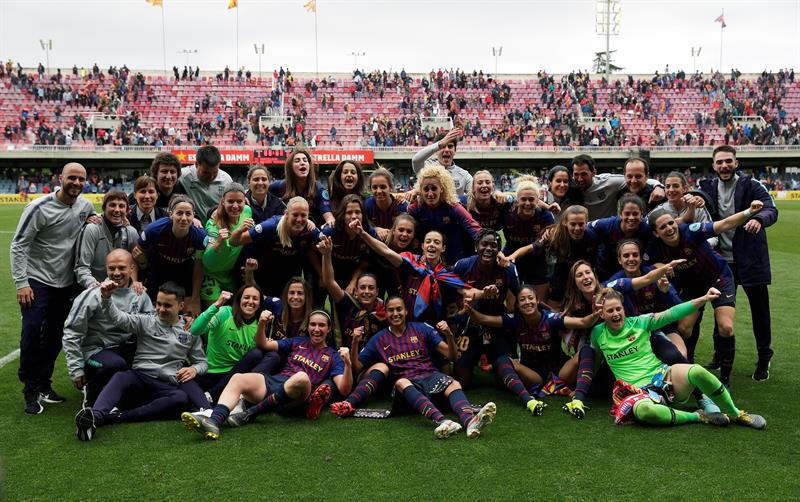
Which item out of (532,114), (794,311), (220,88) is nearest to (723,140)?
(532,114)

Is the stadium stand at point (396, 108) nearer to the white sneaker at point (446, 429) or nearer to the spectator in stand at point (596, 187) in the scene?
the spectator in stand at point (596, 187)

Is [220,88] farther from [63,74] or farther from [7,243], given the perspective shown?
[7,243]

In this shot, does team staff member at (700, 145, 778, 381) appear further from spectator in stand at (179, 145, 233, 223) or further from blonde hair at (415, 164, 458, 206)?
spectator in stand at (179, 145, 233, 223)

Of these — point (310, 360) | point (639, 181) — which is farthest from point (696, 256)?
point (310, 360)

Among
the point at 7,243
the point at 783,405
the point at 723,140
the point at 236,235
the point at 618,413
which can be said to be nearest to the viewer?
the point at 618,413

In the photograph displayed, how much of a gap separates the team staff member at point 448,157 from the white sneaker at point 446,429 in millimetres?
2807

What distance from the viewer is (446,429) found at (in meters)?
4.76

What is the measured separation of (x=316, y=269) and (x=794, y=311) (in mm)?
6924

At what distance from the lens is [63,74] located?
50.9m

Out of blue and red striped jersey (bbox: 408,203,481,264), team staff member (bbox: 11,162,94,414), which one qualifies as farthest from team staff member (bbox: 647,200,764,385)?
team staff member (bbox: 11,162,94,414)

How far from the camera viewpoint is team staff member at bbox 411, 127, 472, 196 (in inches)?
278

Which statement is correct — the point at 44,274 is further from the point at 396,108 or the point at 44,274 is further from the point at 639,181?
the point at 396,108

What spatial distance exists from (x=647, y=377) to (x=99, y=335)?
434cm

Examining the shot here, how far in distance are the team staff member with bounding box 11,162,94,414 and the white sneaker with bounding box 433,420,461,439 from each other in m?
3.22
